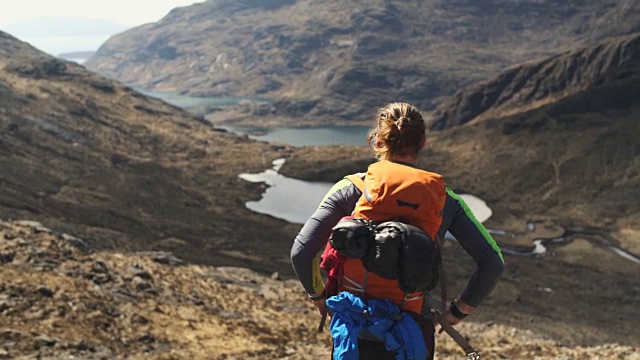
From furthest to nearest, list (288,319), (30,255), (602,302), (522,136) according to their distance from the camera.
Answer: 1. (522,136)
2. (602,302)
3. (288,319)
4. (30,255)

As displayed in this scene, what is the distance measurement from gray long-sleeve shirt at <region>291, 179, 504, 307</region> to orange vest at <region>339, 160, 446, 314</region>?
246 millimetres

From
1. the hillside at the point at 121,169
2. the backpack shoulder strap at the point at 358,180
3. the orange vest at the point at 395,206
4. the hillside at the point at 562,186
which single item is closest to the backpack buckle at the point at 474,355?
the orange vest at the point at 395,206

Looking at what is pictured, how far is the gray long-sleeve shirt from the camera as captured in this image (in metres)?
5.63

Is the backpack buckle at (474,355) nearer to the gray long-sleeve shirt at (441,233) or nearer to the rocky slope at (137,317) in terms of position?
the gray long-sleeve shirt at (441,233)

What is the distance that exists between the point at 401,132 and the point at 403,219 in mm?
884

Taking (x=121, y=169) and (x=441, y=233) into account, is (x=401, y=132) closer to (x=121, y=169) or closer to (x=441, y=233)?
(x=441, y=233)

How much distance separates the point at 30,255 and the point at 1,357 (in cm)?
1219

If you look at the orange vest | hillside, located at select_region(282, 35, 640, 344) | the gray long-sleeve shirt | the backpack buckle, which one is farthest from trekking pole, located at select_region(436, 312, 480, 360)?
hillside, located at select_region(282, 35, 640, 344)

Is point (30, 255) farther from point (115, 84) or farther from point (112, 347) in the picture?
point (115, 84)

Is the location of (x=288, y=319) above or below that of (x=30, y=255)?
below

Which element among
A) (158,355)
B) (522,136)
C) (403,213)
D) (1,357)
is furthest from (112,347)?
(522,136)

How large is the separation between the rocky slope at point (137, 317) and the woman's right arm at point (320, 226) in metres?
12.1

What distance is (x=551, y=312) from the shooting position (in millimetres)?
54500

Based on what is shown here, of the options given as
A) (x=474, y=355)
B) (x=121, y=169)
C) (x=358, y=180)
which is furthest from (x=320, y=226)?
(x=121, y=169)
